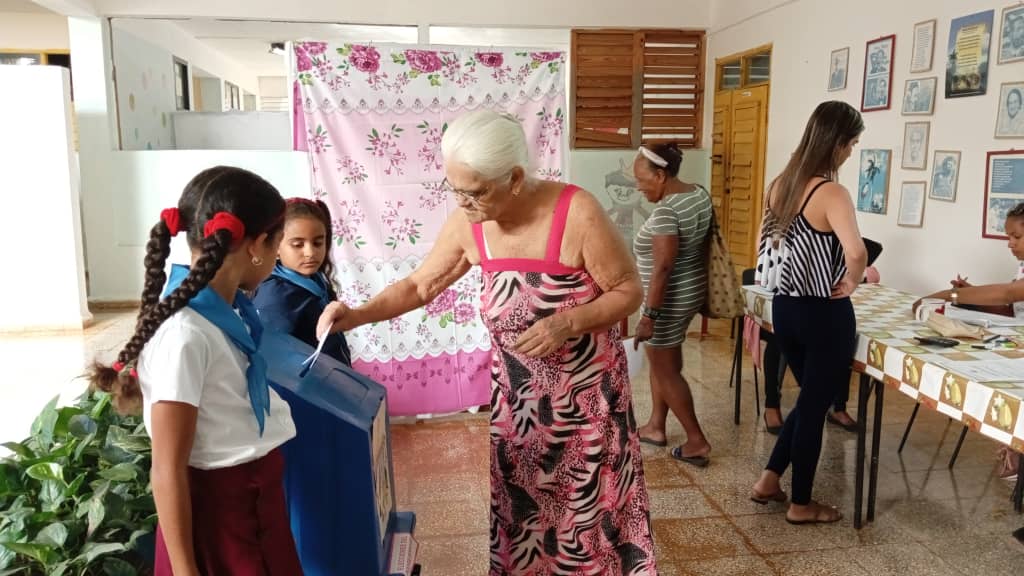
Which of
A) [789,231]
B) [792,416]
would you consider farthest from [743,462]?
[789,231]

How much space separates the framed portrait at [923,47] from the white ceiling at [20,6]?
8.56 m

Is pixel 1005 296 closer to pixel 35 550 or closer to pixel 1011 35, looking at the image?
pixel 1011 35

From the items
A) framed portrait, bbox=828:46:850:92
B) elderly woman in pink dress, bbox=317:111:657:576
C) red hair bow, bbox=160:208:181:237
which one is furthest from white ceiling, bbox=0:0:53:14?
red hair bow, bbox=160:208:181:237

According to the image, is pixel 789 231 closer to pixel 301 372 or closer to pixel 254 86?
pixel 301 372

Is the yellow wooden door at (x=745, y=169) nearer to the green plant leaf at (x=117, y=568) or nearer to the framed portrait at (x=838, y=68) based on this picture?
the framed portrait at (x=838, y=68)

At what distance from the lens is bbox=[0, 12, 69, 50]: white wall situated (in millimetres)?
8914

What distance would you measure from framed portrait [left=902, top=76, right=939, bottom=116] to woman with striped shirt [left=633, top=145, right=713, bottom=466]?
2131 mm

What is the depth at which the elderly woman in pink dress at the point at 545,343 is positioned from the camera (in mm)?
1631

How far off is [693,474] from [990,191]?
227 cm

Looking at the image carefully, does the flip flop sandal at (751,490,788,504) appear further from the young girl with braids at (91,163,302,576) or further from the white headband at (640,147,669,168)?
the young girl with braids at (91,163,302,576)

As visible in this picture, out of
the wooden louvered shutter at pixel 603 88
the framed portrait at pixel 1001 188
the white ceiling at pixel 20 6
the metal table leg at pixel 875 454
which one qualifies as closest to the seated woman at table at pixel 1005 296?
Answer: the metal table leg at pixel 875 454

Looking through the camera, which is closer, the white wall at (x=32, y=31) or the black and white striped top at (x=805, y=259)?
the black and white striped top at (x=805, y=259)

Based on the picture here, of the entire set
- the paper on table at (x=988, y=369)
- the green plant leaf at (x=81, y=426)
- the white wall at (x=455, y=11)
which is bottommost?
the green plant leaf at (x=81, y=426)

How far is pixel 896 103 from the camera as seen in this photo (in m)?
4.71
